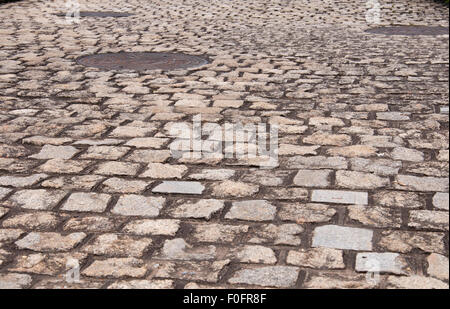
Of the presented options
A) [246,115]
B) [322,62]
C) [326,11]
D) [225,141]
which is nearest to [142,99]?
[246,115]

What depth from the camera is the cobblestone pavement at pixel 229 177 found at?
333 centimetres

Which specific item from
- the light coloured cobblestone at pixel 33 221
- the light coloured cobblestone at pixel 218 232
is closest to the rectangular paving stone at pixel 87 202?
the light coloured cobblestone at pixel 33 221

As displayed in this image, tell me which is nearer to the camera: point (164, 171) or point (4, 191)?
point (4, 191)

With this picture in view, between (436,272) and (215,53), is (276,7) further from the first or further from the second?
(436,272)

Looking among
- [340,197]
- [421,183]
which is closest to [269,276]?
[340,197]

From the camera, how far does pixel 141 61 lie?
8953 millimetres

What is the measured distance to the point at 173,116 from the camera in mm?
6145

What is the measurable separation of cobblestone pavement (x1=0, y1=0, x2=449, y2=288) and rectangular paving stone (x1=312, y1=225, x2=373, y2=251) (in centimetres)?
1

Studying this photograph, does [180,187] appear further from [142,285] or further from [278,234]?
[142,285]

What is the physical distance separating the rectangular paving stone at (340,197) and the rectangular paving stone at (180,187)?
707 millimetres

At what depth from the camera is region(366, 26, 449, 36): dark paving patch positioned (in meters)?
11.8

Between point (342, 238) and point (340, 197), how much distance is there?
0.59m

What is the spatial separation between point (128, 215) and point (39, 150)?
148cm

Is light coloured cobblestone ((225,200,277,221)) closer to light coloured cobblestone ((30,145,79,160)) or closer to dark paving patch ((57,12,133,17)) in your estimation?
light coloured cobblestone ((30,145,79,160))
